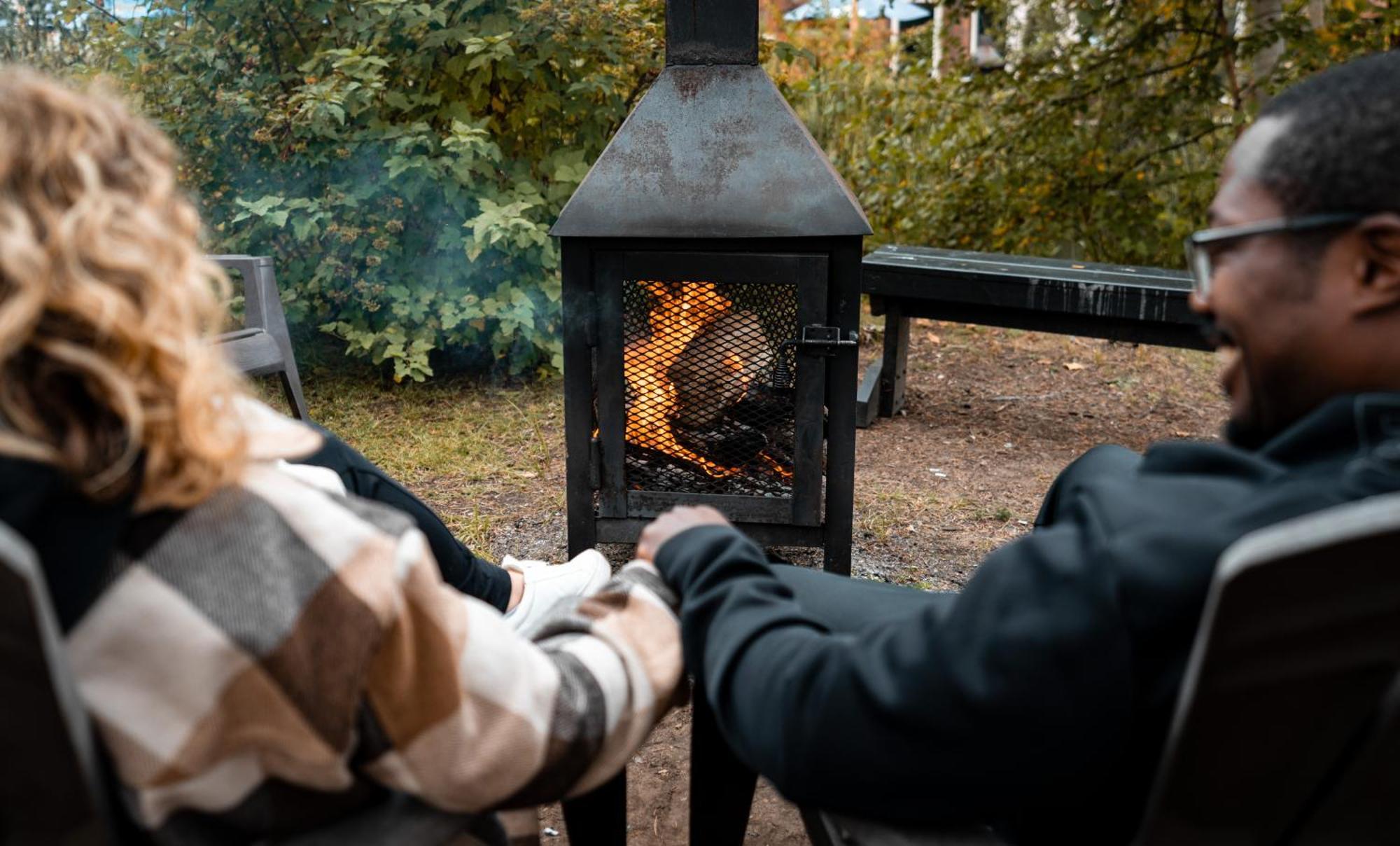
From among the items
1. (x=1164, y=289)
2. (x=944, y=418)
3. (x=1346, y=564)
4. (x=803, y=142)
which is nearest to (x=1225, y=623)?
(x=1346, y=564)

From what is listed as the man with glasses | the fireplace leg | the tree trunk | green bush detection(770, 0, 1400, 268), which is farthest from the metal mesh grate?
the tree trunk

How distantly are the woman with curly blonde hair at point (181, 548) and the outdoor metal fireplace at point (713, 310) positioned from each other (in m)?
1.86

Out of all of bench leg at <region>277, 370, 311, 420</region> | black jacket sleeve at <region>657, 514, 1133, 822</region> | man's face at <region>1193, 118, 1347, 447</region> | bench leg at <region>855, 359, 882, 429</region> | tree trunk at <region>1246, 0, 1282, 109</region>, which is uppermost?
tree trunk at <region>1246, 0, 1282, 109</region>

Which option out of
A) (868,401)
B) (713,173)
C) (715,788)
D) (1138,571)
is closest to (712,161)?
(713,173)

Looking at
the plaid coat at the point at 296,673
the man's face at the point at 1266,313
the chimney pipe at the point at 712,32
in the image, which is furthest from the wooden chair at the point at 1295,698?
the chimney pipe at the point at 712,32

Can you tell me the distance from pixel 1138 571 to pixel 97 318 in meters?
0.90

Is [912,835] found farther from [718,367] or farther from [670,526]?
[718,367]

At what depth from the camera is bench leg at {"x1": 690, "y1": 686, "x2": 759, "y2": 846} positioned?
1.57m

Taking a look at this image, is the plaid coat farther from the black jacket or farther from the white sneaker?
the white sneaker

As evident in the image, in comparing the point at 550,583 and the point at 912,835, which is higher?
the point at 912,835

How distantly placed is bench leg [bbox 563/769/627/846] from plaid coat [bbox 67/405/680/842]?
0.36m

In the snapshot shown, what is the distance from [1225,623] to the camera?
0.88 m

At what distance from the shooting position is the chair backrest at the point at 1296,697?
0.84 m

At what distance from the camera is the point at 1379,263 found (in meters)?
1.04
